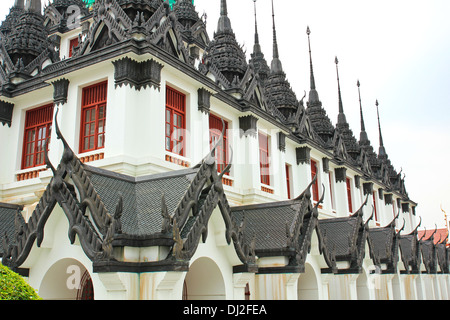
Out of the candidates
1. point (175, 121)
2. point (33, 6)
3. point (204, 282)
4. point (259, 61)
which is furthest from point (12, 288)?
point (259, 61)

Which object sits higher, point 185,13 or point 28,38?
point 185,13

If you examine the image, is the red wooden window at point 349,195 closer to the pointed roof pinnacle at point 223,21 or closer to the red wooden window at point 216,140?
the pointed roof pinnacle at point 223,21

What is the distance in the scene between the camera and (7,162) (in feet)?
51.7

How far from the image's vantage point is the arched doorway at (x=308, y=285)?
44.0 feet

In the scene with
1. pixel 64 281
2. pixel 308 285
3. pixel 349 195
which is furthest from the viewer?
pixel 349 195

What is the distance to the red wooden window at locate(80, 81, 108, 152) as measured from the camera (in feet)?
45.3

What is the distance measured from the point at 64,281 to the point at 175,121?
6258mm

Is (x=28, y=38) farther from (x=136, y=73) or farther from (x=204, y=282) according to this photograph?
(x=204, y=282)

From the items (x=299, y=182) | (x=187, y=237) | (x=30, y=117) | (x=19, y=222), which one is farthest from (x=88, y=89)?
(x=299, y=182)

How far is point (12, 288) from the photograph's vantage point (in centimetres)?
598

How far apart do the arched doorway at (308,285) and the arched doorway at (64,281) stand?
20.4ft

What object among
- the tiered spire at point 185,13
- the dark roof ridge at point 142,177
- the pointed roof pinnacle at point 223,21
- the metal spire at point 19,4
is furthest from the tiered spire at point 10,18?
the dark roof ridge at point 142,177
